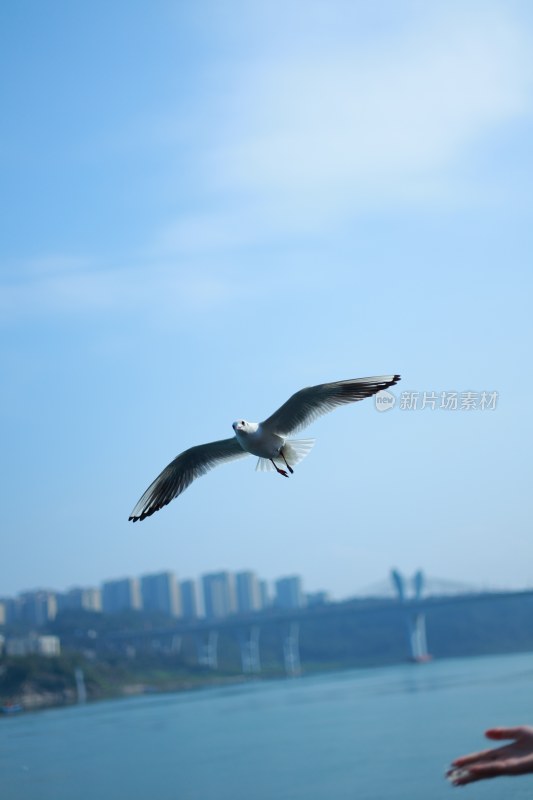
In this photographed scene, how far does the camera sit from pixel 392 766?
60.4 ft

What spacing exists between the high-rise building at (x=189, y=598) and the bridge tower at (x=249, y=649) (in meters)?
32.6

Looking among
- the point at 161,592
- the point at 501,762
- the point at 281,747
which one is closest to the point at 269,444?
the point at 501,762

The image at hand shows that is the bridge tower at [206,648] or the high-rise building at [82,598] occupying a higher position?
the high-rise building at [82,598]

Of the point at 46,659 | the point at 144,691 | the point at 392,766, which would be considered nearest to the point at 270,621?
the point at 144,691

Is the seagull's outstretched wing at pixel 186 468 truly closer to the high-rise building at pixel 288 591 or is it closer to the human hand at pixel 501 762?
the human hand at pixel 501 762

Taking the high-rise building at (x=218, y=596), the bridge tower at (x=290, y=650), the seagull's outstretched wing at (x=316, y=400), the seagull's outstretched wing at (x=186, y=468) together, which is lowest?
the bridge tower at (x=290, y=650)

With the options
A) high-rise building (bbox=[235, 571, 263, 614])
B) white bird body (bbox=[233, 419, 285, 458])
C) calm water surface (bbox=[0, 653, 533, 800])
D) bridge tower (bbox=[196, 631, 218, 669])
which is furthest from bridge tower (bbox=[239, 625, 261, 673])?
white bird body (bbox=[233, 419, 285, 458])

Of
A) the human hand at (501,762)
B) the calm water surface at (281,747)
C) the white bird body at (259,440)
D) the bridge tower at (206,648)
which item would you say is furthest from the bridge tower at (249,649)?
the human hand at (501,762)

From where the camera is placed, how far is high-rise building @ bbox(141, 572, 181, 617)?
96.4m

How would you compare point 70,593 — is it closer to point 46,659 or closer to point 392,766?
point 46,659

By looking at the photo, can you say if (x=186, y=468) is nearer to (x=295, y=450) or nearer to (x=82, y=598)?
(x=295, y=450)

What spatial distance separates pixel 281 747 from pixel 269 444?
1857cm

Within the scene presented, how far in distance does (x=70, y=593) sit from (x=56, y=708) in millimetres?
48842

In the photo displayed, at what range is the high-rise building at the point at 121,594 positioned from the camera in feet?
320
